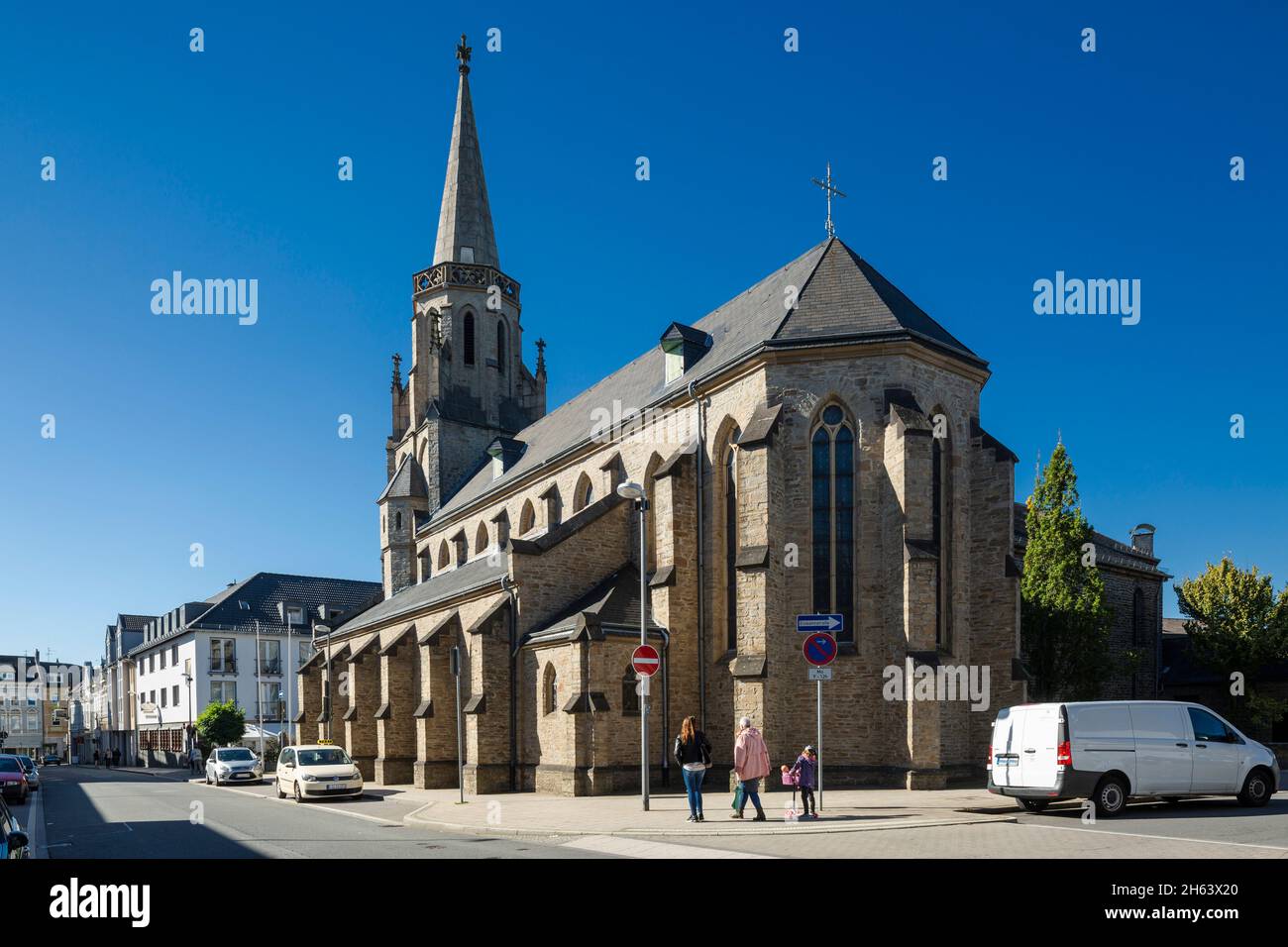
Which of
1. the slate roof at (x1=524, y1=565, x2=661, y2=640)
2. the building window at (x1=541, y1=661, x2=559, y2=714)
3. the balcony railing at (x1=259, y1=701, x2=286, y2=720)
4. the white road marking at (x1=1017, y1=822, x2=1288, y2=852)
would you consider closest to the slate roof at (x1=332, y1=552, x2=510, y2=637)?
the slate roof at (x1=524, y1=565, x2=661, y2=640)

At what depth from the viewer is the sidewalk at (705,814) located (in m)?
14.9

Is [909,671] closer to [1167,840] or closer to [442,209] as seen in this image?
[1167,840]

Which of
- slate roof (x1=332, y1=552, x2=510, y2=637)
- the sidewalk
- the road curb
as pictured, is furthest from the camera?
slate roof (x1=332, y1=552, x2=510, y2=637)

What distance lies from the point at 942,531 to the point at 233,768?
27794mm

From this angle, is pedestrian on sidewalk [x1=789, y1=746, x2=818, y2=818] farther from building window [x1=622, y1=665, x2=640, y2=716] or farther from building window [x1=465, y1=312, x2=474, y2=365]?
building window [x1=465, y1=312, x2=474, y2=365]

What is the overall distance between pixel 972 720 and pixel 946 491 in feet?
18.3

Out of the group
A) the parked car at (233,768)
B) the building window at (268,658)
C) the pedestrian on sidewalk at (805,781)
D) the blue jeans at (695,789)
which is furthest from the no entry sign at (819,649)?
the building window at (268,658)

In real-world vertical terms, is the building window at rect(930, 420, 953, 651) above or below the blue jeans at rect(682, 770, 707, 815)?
above

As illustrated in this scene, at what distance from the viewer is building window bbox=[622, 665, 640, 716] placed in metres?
24.1

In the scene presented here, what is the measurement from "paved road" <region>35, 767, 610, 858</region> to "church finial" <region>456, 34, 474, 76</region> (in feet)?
128

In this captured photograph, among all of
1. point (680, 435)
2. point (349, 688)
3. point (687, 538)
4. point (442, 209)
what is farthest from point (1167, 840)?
point (442, 209)

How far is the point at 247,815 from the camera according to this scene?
69.4 ft

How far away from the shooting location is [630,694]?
2423 cm

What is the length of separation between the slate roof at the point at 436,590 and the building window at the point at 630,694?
202 inches
